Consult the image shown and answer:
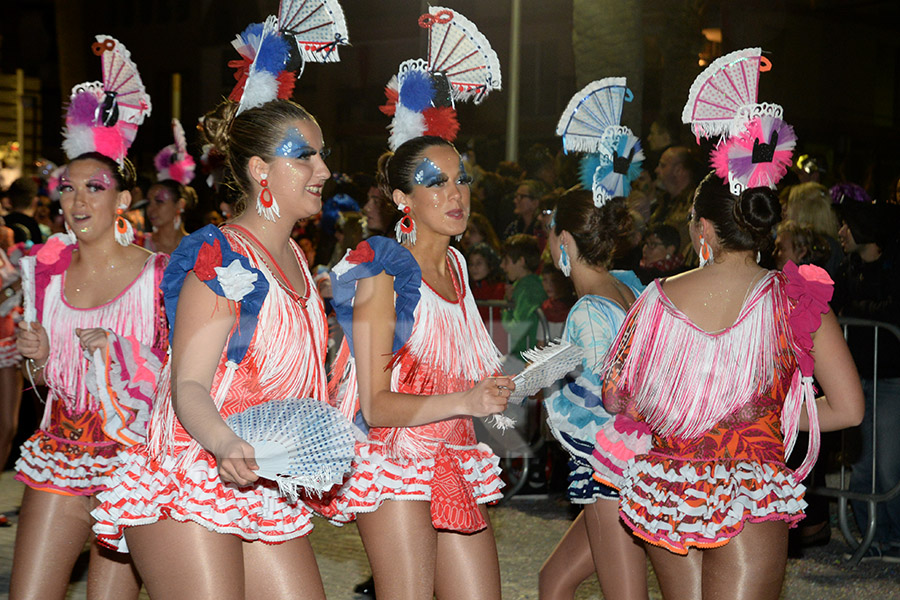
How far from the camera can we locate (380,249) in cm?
360

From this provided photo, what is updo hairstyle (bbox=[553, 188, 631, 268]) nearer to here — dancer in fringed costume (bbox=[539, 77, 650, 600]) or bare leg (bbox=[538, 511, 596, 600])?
dancer in fringed costume (bbox=[539, 77, 650, 600])

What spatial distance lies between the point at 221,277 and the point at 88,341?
1.22 metres

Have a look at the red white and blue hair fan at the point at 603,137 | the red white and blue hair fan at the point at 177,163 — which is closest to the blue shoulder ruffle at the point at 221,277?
the red white and blue hair fan at the point at 603,137

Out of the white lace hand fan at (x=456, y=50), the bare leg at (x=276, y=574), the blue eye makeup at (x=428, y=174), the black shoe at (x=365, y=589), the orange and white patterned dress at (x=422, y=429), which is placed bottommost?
the black shoe at (x=365, y=589)

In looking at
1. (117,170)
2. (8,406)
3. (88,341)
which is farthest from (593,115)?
(8,406)

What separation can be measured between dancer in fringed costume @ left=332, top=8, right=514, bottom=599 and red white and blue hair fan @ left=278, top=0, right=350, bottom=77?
0.47m

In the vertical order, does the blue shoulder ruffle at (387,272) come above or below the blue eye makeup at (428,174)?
below

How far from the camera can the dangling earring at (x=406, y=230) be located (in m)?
3.93

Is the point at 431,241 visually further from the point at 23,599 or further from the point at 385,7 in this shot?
the point at 385,7

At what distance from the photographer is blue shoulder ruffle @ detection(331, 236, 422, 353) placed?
356 cm

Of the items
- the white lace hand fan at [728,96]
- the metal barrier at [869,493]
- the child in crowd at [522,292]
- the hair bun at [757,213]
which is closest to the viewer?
the hair bun at [757,213]

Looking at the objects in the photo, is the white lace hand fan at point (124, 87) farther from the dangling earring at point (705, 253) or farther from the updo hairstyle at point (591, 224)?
the dangling earring at point (705, 253)

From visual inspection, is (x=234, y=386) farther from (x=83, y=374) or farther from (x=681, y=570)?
(x=681, y=570)

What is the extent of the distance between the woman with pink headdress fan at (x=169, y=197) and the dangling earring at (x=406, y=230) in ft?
9.03
